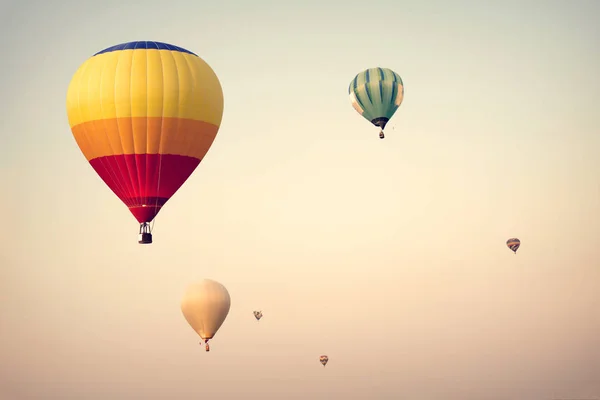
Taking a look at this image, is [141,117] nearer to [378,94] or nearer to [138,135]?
[138,135]

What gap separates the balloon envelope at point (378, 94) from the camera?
56250 mm

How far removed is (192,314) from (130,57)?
2096 cm

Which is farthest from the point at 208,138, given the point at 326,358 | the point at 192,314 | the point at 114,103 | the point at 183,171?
the point at 326,358

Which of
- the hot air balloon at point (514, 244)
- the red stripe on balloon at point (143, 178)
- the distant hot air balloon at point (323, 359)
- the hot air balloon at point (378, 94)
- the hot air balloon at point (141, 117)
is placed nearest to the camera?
the hot air balloon at point (141, 117)

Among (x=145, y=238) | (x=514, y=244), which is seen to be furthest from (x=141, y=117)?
(x=514, y=244)

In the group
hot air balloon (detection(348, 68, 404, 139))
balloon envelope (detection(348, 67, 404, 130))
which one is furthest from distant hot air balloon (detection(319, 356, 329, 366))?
balloon envelope (detection(348, 67, 404, 130))

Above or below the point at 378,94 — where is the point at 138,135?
below

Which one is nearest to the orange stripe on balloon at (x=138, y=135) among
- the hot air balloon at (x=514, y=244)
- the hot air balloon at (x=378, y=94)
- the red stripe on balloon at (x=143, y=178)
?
the red stripe on balloon at (x=143, y=178)

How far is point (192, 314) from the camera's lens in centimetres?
5569

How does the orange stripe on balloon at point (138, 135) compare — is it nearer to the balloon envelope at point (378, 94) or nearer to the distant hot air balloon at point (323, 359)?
the balloon envelope at point (378, 94)

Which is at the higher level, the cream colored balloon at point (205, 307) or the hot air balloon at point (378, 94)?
the hot air balloon at point (378, 94)

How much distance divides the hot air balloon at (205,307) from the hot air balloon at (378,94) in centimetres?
1381

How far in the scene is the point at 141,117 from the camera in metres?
38.5

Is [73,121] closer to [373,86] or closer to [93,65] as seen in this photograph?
[93,65]
